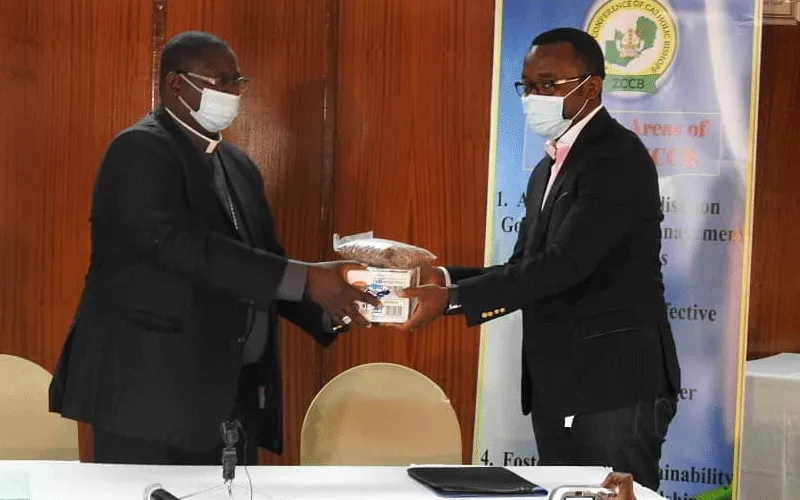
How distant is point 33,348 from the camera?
14.3 feet

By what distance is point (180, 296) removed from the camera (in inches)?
123

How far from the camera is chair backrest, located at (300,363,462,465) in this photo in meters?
3.24

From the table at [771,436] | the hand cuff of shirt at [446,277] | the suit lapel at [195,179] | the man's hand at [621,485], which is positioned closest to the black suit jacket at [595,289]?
the hand cuff of shirt at [446,277]

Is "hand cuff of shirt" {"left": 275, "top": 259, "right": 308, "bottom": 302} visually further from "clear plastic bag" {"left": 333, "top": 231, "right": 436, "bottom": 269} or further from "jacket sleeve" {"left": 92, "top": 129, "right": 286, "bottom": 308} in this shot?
"clear plastic bag" {"left": 333, "top": 231, "right": 436, "bottom": 269}

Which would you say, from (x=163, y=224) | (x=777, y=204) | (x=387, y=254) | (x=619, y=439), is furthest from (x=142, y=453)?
(x=777, y=204)

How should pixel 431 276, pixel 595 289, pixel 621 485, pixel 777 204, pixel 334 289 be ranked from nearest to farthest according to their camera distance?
pixel 621 485 → pixel 595 289 → pixel 334 289 → pixel 431 276 → pixel 777 204

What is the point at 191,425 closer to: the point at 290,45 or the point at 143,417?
the point at 143,417

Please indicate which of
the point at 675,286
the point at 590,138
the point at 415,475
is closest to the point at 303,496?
the point at 415,475

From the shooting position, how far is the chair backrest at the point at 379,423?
324 centimetres

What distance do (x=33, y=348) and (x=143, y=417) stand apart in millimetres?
1489

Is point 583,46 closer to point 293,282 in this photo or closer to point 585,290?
point 585,290

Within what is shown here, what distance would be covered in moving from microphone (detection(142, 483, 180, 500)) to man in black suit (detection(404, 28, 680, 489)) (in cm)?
133

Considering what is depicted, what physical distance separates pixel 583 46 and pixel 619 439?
3.89ft

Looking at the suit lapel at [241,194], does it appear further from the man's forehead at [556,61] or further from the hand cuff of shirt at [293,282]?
the man's forehead at [556,61]
